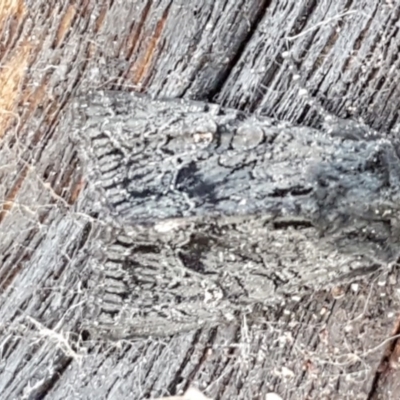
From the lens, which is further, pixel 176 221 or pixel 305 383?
pixel 305 383

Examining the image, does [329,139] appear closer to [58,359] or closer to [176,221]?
[176,221]

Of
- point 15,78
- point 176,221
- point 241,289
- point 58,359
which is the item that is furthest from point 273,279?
point 15,78

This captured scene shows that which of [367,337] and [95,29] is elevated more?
[95,29]

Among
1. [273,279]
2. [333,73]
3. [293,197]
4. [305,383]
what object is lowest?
[305,383]
